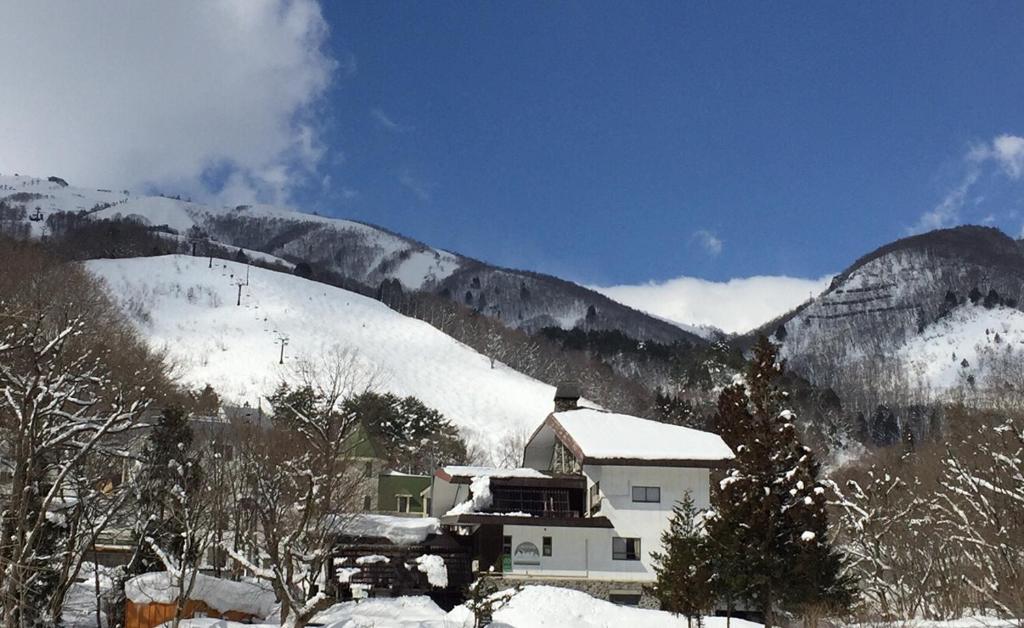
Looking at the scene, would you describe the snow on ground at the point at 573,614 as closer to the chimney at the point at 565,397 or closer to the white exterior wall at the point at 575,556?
the white exterior wall at the point at 575,556

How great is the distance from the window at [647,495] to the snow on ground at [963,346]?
13399cm

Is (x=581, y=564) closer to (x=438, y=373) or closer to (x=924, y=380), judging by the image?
(x=438, y=373)

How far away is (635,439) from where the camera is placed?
38375 mm

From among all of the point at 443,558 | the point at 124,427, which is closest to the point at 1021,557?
the point at 124,427

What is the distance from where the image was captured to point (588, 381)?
107 m

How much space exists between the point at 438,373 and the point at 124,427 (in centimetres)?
8088

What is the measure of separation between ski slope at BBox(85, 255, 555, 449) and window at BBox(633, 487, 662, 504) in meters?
38.3

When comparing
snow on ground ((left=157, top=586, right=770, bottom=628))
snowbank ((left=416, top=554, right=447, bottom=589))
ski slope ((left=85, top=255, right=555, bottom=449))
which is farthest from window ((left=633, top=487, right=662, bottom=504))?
ski slope ((left=85, top=255, right=555, bottom=449))

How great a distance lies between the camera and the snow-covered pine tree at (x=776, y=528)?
2147cm

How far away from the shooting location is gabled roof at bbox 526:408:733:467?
36.6 meters

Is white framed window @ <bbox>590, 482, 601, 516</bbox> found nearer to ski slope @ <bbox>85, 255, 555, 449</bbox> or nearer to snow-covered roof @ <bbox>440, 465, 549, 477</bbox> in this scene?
snow-covered roof @ <bbox>440, 465, 549, 477</bbox>

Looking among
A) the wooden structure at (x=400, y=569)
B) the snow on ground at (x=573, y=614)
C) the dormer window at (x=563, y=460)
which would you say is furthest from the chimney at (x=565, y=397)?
the snow on ground at (x=573, y=614)

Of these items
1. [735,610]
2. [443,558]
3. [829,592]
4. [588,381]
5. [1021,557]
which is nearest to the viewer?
[1021,557]

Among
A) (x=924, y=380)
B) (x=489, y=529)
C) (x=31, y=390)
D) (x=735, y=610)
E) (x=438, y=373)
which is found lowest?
(x=735, y=610)
